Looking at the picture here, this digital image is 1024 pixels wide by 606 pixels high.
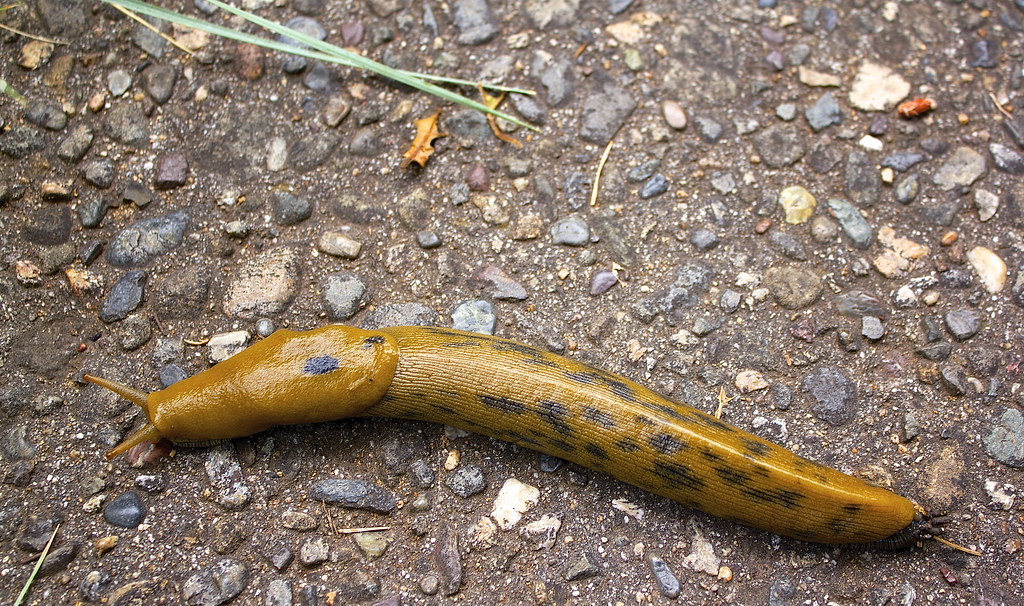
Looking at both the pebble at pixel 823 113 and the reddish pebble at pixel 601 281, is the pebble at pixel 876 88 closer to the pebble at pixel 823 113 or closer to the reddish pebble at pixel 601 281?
the pebble at pixel 823 113

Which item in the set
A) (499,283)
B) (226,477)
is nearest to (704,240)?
(499,283)

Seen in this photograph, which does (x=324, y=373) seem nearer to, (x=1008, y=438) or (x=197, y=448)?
(x=197, y=448)

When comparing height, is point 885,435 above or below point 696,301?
below

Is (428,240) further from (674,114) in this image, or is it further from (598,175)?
(674,114)

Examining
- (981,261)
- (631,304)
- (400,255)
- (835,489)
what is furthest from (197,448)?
(981,261)

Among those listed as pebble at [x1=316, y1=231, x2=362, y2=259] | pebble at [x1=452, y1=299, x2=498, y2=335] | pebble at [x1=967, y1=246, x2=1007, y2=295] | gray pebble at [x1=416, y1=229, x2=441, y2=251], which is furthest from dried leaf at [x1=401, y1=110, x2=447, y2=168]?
pebble at [x1=967, y1=246, x2=1007, y2=295]

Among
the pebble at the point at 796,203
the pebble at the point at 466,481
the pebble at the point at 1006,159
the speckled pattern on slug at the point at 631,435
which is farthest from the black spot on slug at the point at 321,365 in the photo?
the pebble at the point at 1006,159

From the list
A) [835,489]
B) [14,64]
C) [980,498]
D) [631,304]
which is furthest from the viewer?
[14,64]
